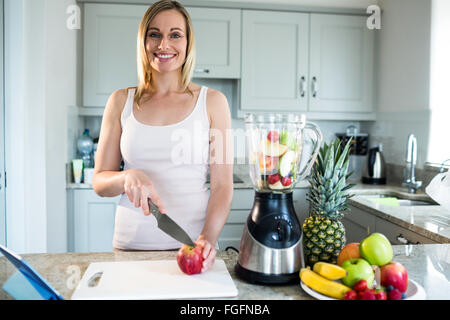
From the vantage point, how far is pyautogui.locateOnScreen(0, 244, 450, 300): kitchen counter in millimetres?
844

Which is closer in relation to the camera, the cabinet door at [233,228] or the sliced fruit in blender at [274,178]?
the sliced fruit in blender at [274,178]

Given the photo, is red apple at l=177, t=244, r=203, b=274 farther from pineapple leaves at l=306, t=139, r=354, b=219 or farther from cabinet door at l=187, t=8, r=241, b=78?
cabinet door at l=187, t=8, r=241, b=78

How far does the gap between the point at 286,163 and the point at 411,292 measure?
35cm

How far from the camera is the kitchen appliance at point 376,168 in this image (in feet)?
9.22

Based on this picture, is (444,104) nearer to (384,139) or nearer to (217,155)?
(384,139)

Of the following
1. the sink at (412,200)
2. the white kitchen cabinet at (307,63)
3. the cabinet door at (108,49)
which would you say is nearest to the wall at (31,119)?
the cabinet door at (108,49)

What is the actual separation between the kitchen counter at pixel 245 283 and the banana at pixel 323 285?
3 centimetres

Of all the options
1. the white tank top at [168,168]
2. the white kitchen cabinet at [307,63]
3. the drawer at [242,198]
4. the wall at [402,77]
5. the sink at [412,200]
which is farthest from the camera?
the white kitchen cabinet at [307,63]

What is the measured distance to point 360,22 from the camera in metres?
2.99

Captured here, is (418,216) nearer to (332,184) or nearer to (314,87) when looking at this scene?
(332,184)

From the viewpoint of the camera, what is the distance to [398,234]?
1778mm

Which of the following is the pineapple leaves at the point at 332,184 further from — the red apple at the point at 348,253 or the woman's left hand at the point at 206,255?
the woman's left hand at the point at 206,255

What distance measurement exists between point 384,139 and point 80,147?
2.11 metres
